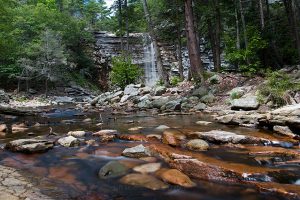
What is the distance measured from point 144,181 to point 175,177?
40 centimetres

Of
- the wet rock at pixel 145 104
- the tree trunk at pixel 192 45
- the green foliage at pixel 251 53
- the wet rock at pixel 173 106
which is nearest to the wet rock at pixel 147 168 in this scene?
the wet rock at pixel 173 106

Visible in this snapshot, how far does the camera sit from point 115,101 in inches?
655

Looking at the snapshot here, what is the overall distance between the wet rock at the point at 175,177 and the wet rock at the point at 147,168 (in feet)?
0.51

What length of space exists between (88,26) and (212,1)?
23.9 meters

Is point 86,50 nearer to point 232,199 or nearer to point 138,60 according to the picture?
point 138,60

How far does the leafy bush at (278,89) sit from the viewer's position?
893cm

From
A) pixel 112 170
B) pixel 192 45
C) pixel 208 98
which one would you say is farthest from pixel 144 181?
pixel 192 45

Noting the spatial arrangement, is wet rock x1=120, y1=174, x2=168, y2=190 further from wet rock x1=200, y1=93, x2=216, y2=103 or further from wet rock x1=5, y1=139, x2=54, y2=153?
wet rock x1=200, y1=93, x2=216, y2=103

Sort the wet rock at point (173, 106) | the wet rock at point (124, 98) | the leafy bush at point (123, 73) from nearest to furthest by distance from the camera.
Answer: the wet rock at point (173, 106) < the wet rock at point (124, 98) < the leafy bush at point (123, 73)

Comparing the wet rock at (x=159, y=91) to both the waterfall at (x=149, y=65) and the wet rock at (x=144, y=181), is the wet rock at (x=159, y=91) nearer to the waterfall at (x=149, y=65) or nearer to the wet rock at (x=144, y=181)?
the wet rock at (x=144, y=181)

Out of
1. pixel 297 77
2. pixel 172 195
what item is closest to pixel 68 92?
pixel 297 77

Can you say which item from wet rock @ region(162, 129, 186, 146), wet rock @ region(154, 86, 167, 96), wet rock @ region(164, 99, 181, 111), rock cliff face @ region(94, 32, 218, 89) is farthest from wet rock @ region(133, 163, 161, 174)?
rock cliff face @ region(94, 32, 218, 89)

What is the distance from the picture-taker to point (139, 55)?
34.6m

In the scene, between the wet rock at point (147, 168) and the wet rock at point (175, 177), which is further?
the wet rock at point (147, 168)
